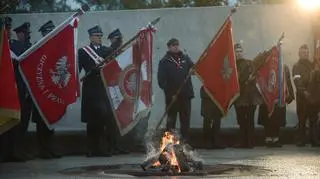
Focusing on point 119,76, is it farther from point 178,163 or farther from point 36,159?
point 178,163

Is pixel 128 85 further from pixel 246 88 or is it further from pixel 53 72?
pixel 246 88

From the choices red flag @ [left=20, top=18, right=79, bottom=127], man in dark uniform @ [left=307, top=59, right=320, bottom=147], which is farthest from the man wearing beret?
man in dark uniform @ [left=307, top=59, right=320, bottom=147]

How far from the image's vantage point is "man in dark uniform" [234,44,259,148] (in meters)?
13.4

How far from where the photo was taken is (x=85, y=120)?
1206 cm

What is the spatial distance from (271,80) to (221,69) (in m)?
1.67

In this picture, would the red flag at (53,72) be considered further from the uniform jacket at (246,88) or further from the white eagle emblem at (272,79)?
the white eagle emblem at (272,79)

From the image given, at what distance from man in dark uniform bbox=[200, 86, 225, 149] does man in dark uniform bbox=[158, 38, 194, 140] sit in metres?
0.51

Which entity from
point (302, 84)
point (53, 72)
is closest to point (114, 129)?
point (53, 72)

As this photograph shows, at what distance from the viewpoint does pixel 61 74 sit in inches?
439

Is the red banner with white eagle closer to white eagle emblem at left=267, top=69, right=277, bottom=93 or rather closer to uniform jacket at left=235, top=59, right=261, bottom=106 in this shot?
uniform jacket at left=235, top=59, right=261, bottom=106

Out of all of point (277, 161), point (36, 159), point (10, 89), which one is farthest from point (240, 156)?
point (10, 89)

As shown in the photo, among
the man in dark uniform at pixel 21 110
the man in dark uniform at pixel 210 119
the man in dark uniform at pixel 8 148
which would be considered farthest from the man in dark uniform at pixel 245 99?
the man in dark uniform at pixel 8 148

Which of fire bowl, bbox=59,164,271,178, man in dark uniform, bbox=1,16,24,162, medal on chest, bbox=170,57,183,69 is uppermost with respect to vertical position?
medal on chest, bbox=170,57,183,69

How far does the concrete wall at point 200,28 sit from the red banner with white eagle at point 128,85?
2366mm
